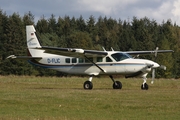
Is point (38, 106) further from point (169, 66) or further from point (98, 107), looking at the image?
point (169, 66)

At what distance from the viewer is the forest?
86.7 meters

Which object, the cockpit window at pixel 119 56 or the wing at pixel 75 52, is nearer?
the wing at pixel 75 52

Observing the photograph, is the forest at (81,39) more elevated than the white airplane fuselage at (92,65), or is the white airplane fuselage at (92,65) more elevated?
the forest at (81,39)

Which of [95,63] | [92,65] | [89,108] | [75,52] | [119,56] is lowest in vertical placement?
[89,108]

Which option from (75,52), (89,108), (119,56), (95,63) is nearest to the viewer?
(89,108)

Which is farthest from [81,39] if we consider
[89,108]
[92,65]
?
[89,108]

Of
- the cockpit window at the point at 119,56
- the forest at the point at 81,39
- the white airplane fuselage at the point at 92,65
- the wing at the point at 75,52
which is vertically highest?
the forest at the point at 81,39

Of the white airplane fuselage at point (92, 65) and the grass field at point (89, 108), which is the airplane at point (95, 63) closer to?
the white airplane fuselage at point (92, 65)

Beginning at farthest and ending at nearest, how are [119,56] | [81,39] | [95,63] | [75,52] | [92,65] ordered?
[81,39], [92,65], [95,63], [119,56], [75,52]

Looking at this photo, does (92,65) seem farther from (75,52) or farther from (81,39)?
(81,39)

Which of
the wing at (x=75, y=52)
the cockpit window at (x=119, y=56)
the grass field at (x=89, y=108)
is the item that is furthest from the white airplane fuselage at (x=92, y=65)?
the grass field at (x=89, y=108)

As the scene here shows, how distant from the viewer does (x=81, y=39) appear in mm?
107688

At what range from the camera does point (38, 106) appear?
19.1 meters

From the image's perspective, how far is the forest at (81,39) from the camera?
86731 millimetres
